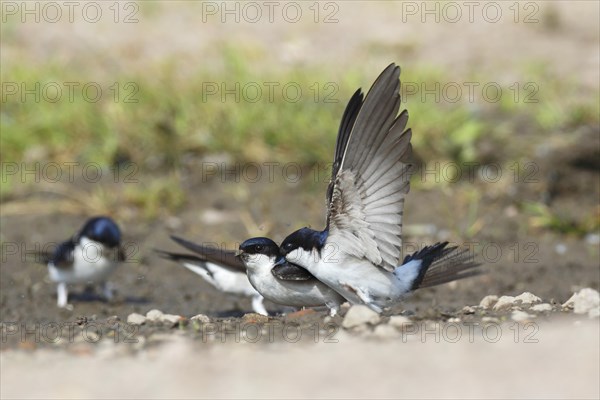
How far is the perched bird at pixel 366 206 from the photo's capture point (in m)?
4.16

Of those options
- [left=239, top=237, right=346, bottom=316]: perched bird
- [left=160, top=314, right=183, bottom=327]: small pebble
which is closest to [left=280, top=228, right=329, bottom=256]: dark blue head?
[left=239, top=237, right=346, bottom=316]: perched bird

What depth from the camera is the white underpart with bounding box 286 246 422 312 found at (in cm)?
443

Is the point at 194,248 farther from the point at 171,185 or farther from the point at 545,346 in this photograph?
the point at 545,346

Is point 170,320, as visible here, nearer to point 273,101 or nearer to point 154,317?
point 154,317

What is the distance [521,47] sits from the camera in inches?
420

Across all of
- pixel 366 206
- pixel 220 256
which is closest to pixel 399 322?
pixel 366 206

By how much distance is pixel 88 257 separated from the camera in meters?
6.16

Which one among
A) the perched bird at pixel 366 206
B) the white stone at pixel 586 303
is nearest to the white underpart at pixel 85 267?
the perched bird at pixel 366 206

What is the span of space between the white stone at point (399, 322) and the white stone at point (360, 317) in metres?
0.06

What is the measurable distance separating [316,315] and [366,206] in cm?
61

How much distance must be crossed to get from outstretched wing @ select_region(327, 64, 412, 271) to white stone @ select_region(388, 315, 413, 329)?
1.00ft

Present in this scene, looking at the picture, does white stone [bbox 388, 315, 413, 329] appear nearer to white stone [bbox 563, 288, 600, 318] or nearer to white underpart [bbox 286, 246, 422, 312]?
white underpart [bbox 286, 246, 422, 312]

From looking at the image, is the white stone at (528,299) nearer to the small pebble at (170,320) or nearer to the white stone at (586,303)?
the white stone at (586,303)

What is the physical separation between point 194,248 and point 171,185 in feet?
5.61
